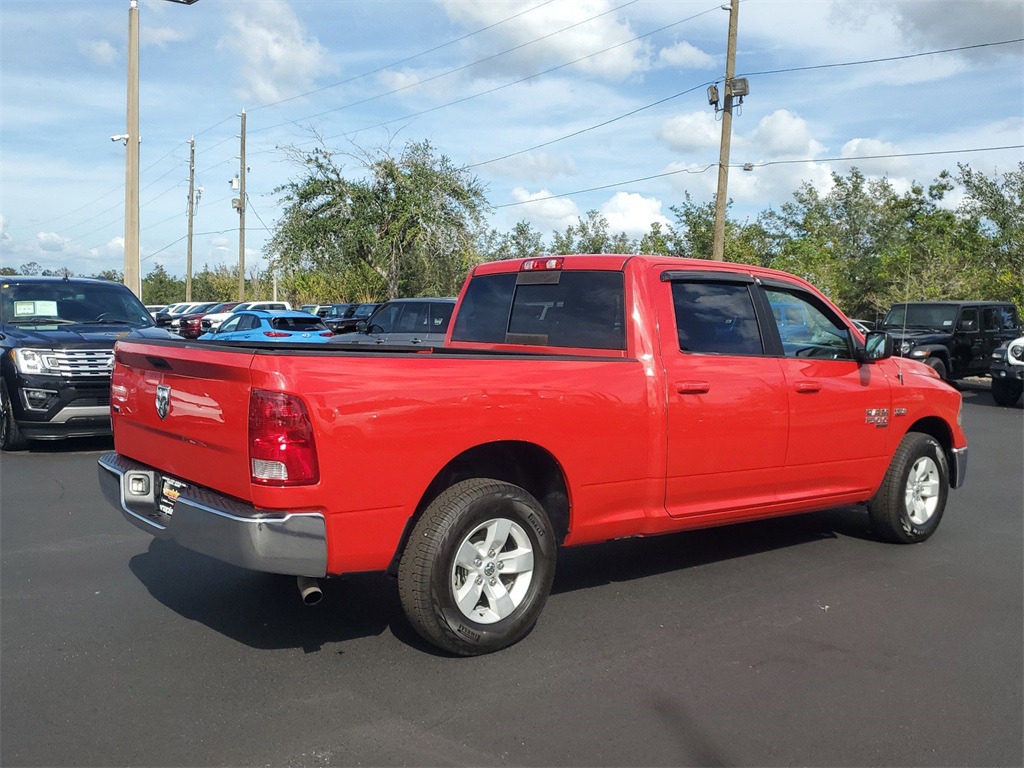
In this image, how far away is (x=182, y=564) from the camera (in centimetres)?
559

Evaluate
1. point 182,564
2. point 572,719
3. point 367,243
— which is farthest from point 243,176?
point 572,719

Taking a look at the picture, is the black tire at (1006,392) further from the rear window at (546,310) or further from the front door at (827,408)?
the rear window at (546,310)

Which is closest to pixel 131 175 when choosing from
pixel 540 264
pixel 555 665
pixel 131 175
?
pixel 131 175

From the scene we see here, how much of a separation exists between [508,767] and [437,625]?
0.91 meters

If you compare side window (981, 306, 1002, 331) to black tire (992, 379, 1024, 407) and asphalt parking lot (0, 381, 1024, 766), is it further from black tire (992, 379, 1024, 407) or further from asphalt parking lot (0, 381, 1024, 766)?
asphalt parking lot (0, 381, 1024, 766)

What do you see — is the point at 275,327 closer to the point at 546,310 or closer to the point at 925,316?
the point at 925,316

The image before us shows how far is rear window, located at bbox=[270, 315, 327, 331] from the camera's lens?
20969 millimetres

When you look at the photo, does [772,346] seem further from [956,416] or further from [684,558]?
[956,416]

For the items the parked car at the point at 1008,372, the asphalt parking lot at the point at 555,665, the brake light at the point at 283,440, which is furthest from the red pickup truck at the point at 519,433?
the parked car at the point at 1008,372

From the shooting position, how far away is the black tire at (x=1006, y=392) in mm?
15812

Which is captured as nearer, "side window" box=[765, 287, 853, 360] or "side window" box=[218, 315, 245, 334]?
"side window" box=[765, 287, 853, 360]

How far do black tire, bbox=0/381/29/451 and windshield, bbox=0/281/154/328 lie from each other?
0.99 meters

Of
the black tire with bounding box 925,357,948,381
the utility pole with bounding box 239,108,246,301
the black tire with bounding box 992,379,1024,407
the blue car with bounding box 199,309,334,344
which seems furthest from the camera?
the utility pole with bounding box 239,108,246,301

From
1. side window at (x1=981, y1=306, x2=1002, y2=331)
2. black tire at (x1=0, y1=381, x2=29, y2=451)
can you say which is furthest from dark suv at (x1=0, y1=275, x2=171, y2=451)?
side window at (x1=981, y1=306, x2=1002, y2=331)
